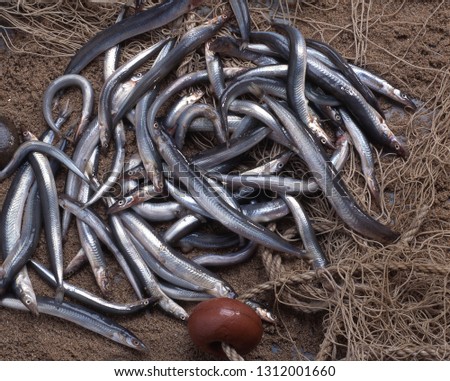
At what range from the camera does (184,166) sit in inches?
144

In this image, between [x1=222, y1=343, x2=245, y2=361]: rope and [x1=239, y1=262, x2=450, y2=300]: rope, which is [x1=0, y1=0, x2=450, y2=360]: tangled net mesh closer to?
[x1=239, y1=262, x2=450, y2=300]: rope

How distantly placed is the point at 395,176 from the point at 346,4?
118 cm

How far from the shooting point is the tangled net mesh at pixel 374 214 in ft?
11.0

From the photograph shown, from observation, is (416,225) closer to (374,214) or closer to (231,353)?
(374,214)

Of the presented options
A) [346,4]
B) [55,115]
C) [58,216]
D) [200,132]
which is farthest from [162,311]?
[346,4]

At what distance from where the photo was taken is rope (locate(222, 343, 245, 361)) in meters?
3.27

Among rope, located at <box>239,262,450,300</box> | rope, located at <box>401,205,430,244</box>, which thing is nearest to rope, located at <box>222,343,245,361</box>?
rope, located at <box>239,262,450,300</box>

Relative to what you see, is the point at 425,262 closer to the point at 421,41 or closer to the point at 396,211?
the point at 396,211

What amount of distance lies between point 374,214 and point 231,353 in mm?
1126

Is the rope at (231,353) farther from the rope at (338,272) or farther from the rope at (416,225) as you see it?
the rope at (416,225)

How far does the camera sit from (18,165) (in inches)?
151

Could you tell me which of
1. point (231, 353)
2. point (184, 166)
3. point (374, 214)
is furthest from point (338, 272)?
point (184, 166)

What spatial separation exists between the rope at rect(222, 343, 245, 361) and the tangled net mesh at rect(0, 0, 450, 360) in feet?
1.12

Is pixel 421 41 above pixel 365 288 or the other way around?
above
